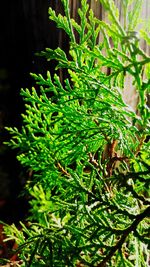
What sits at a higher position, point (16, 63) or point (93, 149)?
point (16, 63)

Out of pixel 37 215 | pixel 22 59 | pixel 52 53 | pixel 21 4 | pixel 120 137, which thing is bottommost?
pixel 37 215

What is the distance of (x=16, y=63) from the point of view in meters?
2.10

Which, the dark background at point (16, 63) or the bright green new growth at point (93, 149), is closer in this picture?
the bright green new growth at point (93, 149)

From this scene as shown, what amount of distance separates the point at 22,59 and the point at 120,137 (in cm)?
125

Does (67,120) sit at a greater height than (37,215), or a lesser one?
greater

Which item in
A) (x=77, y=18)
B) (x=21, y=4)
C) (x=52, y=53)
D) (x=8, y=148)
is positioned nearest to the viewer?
(x=52, y=53)

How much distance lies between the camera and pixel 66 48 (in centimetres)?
178

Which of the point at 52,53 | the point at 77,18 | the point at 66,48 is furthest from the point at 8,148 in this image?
the point at 52,53

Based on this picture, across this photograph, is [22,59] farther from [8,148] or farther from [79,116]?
[79,116]

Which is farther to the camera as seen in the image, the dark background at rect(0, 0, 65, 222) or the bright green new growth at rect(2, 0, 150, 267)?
the dark background at rect(0, 0, 65, 222)

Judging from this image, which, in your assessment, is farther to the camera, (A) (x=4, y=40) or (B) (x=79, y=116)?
(A) (x=4, y=40)

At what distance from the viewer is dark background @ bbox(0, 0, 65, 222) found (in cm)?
187

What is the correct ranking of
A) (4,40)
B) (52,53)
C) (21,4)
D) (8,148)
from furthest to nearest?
1. (8,148)
2. (4,40)
3. (21,4)
4. (52,53)

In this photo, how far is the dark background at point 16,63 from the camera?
1.87m
